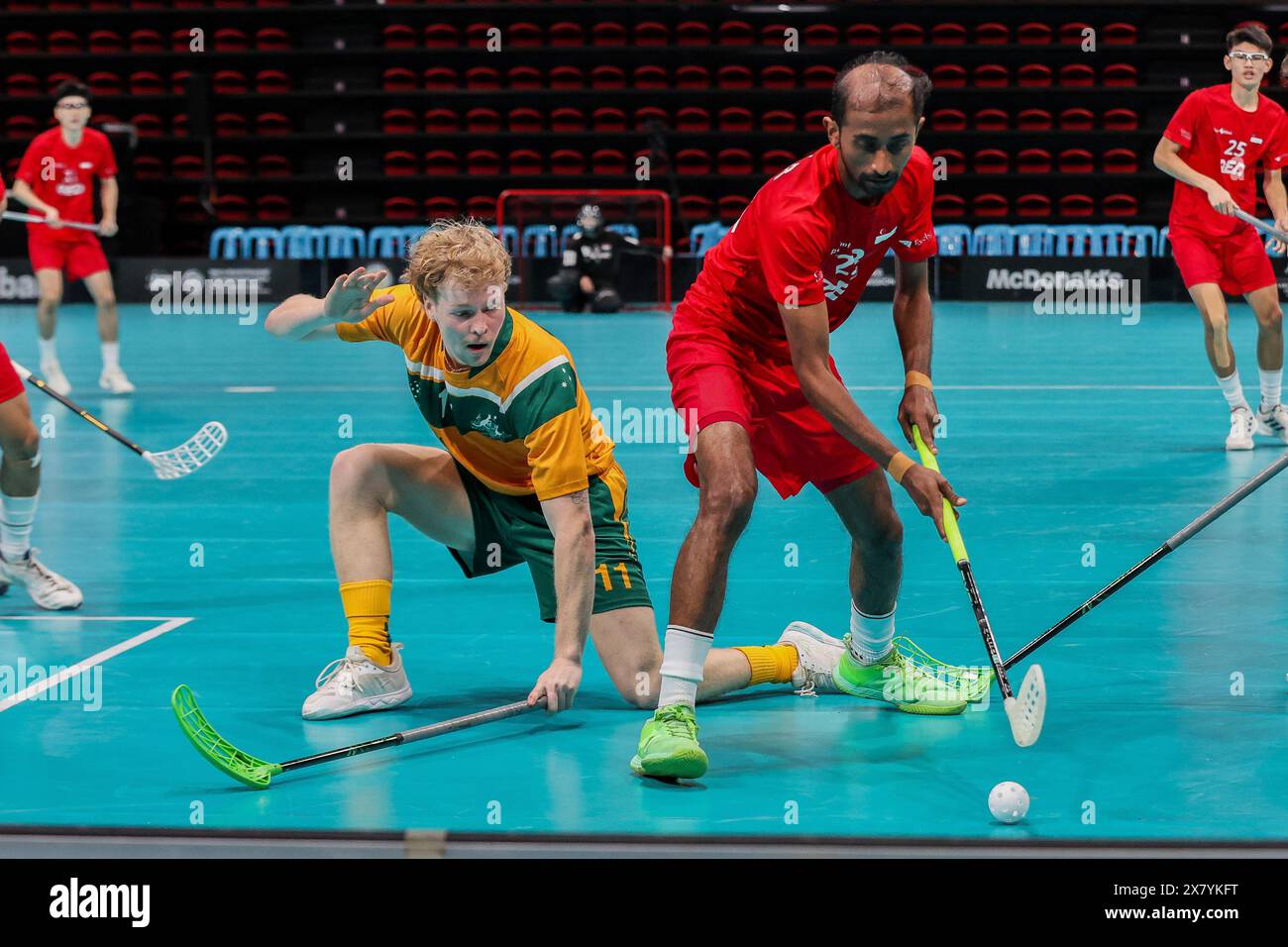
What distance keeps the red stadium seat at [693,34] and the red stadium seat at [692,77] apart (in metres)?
0.35

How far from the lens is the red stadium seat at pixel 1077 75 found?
20984 mm

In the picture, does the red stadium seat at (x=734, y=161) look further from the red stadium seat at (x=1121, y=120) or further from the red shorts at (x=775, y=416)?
the red shorts at (x=775, y=416)

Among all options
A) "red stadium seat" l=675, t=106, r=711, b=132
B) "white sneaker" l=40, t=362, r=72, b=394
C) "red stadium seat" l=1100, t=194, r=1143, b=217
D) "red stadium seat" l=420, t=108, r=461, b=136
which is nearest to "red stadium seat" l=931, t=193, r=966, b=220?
"red stadium seat" l=1100, t=194, r=1143, b=217

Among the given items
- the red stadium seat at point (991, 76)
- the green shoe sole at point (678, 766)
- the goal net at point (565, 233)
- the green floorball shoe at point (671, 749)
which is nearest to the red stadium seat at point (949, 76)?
the red stadium seat at point (991, 76)

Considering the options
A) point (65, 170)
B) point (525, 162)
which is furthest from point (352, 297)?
point (525, 162)

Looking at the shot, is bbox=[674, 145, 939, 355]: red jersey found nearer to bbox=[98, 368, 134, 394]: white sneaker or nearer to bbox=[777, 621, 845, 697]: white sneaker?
bbox=[777, 621, 845, 697]: white sneaker

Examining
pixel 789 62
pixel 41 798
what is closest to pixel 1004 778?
pixel 41 798

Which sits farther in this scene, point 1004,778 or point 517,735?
point 517,735

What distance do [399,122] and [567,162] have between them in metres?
2.49

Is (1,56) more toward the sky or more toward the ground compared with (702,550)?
more toward the sky

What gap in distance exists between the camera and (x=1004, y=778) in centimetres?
339

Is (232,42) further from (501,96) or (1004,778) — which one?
(1004,778)

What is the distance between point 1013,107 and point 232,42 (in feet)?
35.6
